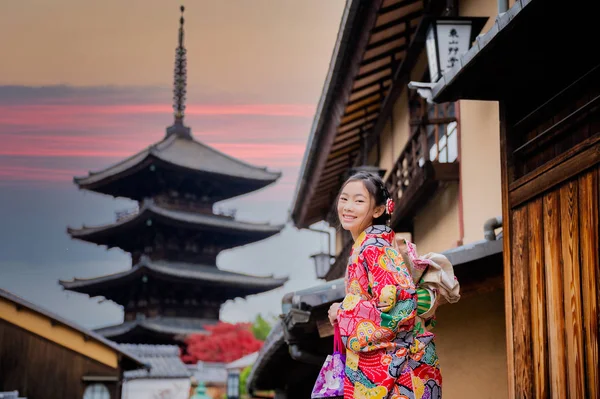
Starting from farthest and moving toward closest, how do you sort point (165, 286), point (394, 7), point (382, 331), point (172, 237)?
point (172, 237) < point (165, 286) < point (394, 7) < point (382, 331)

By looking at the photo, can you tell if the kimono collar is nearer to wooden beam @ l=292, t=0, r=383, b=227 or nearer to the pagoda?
wooden beam @ l=292, t=0, r=383, b=227

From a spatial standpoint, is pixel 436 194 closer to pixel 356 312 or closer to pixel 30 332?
pixel 356 312

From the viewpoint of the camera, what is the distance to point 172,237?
3641cm

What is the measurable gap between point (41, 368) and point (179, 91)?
2380cm

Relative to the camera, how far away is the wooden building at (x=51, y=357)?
1739 cm

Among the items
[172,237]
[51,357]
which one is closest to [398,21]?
[51,357]

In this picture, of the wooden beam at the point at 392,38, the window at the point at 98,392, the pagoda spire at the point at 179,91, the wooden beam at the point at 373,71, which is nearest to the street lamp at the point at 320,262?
the window at the point at 98,392

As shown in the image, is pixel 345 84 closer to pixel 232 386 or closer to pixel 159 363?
pixel 232 386

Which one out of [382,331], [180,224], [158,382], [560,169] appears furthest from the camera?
[180,224]

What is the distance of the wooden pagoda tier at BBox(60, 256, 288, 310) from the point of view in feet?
111

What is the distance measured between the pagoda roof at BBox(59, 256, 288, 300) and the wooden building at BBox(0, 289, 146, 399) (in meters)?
13.8

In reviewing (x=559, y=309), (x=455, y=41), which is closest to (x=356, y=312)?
(x=559, y=309)

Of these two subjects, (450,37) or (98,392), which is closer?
(450,37)

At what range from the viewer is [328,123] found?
12.5 meters
